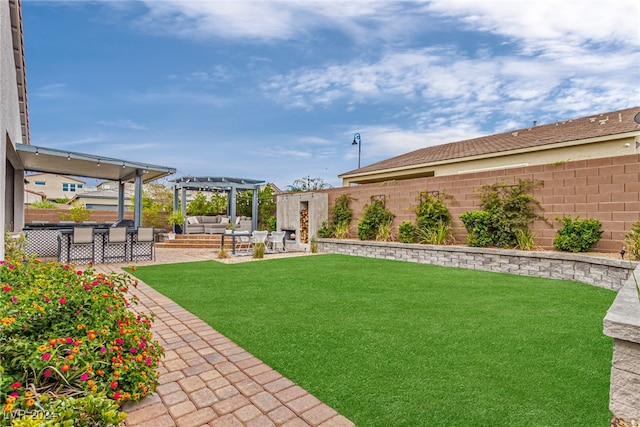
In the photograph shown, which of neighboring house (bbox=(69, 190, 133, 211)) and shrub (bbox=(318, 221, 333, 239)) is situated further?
neighboring house (bbox=(69, 190, 133, 211))

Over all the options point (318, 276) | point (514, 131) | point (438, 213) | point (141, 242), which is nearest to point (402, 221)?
point (438, 213)

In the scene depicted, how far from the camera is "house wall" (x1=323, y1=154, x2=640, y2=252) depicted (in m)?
6.38

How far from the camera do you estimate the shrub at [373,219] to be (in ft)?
36.2

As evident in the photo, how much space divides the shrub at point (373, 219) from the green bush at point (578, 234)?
4.77m

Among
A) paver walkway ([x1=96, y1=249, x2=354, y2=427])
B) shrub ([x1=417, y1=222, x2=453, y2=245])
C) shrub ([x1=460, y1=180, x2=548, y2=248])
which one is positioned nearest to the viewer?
paver walkway ([x1=96, y1=249, x2=354, y2=427])

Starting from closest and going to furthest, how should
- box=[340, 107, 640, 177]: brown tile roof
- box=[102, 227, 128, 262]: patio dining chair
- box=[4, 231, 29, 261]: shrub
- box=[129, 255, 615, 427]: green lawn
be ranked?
box=[129, 255, 615, 427]: green lawn, box=[4, 231, 29, 261]: shrub, box=[102, 227, 128, 262]: patio dining chair, box=[340, 107, 640, 177]: brown tile roof

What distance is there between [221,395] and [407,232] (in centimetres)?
836

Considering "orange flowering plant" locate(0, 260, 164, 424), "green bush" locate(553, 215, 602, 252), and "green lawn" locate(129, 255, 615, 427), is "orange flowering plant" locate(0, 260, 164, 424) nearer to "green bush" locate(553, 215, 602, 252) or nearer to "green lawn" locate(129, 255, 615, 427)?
"green lawn" locate(129, 255, 615, 427)

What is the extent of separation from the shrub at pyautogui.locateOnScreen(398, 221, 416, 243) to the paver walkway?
24.4 feet

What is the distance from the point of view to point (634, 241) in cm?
585

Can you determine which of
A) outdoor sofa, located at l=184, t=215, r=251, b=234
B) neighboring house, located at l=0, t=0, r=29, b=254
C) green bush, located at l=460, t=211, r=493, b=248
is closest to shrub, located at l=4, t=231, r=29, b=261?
neighboring house, located at l=0, t=0, r=29, b=254

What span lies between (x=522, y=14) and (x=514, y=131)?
9362mm

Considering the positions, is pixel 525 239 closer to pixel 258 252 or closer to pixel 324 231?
pixel 324 231

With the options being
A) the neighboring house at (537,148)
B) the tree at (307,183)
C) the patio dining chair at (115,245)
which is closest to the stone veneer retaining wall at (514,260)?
the neighboring house at (537,148)
